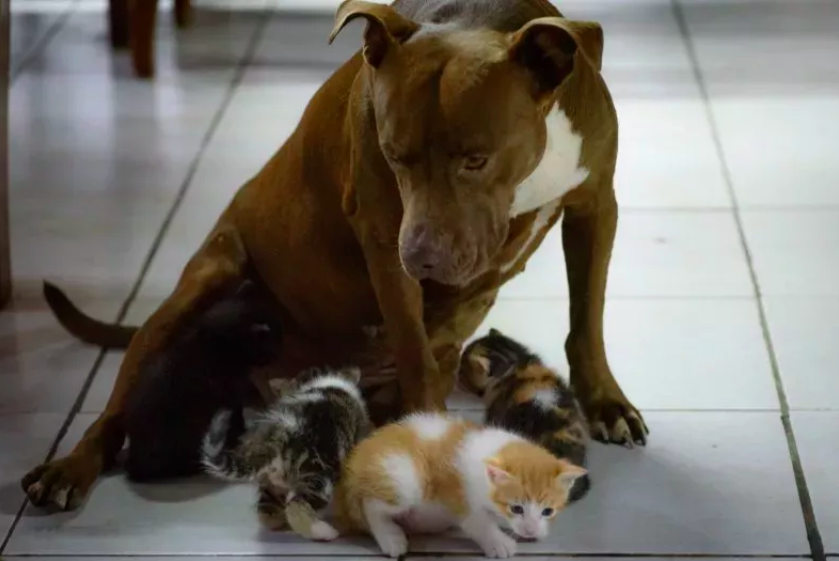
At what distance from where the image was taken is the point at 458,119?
205 cm

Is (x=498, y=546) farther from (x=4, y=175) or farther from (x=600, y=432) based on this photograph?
(x=4, y=175)

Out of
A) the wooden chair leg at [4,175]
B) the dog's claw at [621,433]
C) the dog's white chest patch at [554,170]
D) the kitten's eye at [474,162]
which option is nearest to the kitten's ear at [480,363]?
the dog's claw at [621,433]

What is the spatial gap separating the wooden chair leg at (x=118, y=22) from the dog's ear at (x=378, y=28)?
2.81 metres

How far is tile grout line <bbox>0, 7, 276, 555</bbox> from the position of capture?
8.62 feet

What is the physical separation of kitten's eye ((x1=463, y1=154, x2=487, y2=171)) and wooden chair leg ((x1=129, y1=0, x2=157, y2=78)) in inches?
105

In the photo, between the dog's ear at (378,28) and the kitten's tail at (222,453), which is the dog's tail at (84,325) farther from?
the dog's ear at (378,28)

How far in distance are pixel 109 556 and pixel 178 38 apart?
2.99 m

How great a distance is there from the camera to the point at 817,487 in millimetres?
2426

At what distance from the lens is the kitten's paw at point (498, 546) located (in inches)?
A: 87.7

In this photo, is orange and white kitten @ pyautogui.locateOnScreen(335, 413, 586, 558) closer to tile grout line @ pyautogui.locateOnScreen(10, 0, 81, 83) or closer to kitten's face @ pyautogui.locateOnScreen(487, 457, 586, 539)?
kitten's face @ pyautogui.locateOnScreen(487, 457, 586, 539)

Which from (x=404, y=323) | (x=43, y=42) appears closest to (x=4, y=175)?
(x=404, y=323)

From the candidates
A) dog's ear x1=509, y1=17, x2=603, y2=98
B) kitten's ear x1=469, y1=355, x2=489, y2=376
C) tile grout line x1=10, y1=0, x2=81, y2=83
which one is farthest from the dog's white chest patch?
tile grout line x1=10, y1=0, x2=81, y2=83

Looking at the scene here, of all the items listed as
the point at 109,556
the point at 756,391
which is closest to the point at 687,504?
the point at 756,391

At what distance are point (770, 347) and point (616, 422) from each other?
49 cm
